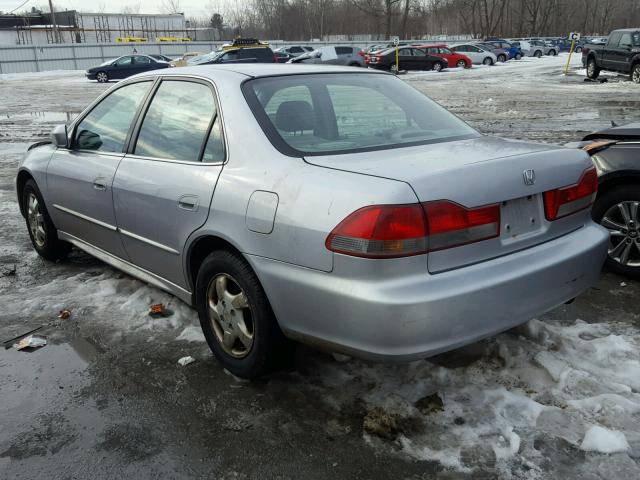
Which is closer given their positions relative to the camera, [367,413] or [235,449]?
[235,449]

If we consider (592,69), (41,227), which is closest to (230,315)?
(41,227)

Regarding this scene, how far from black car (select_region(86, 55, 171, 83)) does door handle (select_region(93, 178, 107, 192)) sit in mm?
31576

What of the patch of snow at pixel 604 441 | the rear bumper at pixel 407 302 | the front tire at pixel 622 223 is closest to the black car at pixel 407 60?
the front tire at pixel 622 223

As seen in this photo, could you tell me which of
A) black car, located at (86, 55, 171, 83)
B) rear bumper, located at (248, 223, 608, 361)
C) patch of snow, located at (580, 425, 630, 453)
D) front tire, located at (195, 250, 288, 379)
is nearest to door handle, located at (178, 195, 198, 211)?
front tire, located at (195, 250, 288, 379)

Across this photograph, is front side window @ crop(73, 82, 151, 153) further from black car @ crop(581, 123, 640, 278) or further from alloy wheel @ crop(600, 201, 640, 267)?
alloy wheel @ crop(600, 201, 640, 267)

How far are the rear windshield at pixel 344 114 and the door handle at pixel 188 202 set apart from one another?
55cm

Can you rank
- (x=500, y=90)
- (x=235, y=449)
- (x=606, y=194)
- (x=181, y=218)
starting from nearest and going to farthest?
(x=235, y=449), (x=181, y=218), (x=606, y=194), (x=500, y=90)

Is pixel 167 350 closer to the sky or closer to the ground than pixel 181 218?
A: closer to the ground

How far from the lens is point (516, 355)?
342cm

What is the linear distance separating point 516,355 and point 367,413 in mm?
1000

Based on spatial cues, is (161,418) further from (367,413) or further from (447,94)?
(447,94)

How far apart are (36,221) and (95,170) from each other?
1618 mm

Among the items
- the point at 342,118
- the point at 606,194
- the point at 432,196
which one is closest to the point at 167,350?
the point at 342,118

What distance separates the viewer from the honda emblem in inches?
111
